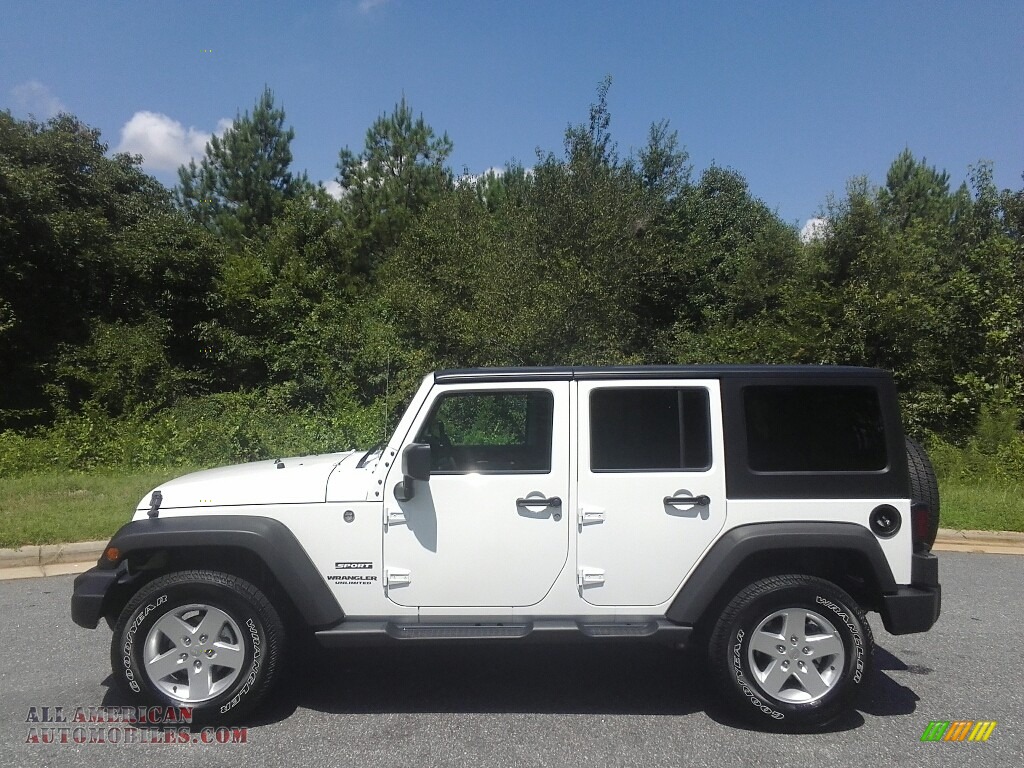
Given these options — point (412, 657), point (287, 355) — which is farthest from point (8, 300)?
point (412, 657)

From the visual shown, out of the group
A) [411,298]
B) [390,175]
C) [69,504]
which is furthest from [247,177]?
[69,504]

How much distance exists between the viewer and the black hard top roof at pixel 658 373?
410 centimetres

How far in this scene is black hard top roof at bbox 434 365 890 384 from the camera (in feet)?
13.4

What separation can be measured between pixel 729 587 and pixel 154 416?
50.4 feet

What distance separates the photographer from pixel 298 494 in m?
4.03

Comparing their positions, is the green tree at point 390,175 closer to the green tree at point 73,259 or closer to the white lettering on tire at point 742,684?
the green tree at point 73,259

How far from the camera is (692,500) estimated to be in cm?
399

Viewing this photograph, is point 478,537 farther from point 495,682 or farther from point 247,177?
point 247,177

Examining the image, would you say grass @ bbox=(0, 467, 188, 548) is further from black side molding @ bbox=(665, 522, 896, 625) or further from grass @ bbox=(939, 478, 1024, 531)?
grass @ bbox=(939, 478, 1024, 531)

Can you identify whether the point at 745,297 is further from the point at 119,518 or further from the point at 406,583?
the point at 406,583

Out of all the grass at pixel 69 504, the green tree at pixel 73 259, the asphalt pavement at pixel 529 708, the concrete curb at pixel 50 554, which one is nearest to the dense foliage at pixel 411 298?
the green tree at pixel 73 259

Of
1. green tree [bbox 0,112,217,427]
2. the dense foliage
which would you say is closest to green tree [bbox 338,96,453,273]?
the dense foliage

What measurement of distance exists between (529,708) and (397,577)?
41.1 inches

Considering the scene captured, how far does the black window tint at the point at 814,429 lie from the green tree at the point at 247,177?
24329 millimetres
